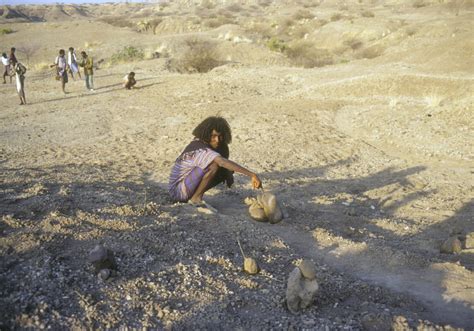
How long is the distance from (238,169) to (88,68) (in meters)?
10.8

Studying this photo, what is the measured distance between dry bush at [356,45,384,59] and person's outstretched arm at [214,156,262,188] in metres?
18.3

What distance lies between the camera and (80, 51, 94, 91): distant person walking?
13932mm

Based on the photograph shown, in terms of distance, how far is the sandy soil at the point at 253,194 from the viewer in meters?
3.15

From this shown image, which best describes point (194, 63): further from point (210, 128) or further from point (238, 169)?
point (238, 169)

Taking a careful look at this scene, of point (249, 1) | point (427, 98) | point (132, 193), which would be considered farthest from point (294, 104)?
point (249, 1)

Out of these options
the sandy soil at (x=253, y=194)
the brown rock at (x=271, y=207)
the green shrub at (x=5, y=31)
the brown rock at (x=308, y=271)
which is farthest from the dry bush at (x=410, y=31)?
the green shrub at (x=5, y=31)

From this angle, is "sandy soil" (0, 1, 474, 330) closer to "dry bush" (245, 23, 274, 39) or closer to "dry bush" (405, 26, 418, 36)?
"dry bush" (405, 26, 418, 36)

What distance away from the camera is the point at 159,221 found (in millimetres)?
4555

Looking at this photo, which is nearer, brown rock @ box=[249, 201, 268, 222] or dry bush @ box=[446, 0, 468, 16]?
brown rock @ box=[249, 201, 268, 222]

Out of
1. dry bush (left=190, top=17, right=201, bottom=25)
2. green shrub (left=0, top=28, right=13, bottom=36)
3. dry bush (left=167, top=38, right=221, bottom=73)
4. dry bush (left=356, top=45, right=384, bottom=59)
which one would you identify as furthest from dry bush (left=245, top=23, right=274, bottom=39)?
green shrub (left=0, top=28, right=13, bottom=36)

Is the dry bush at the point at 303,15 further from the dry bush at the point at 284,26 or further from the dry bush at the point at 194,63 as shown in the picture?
the dry bush at the point at 194,63

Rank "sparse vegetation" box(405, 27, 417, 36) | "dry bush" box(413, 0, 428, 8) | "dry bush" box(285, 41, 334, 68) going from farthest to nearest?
"dry bush" box(413, 0, 428, 8)
"sparse vegetation" box(405, 27, 417, 36)
"dry bush" box(285, 41, 334, 68)

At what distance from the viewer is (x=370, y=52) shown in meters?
Answer: 21.8

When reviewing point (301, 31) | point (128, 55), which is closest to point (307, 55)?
point (301, 31)
